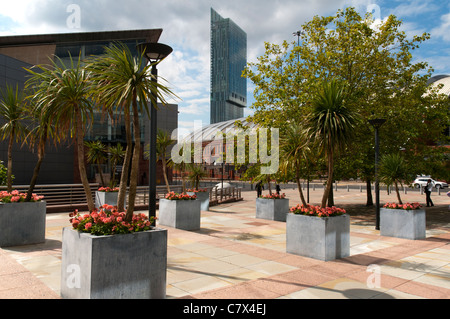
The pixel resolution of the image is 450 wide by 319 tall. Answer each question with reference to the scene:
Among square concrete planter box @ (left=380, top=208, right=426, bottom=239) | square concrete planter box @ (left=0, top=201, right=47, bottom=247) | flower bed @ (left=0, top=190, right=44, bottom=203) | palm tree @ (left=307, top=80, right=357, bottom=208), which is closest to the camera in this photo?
palm tree @ (left=307, top=80, right=357, bottom=208)

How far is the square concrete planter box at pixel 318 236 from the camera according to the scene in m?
8.59

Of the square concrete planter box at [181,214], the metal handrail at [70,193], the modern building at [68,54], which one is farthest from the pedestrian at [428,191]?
the modern building at [68,54]

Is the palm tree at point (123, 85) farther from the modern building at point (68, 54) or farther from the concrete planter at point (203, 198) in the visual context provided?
the modern building at point (68, 54)

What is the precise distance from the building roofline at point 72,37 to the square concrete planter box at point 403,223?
150ft

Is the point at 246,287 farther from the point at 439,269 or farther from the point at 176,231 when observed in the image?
the point at 176,231

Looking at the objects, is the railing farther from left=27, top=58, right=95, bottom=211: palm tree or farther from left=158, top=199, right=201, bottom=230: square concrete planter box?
left=27, top=58, right=95, bottom=211: palm tree

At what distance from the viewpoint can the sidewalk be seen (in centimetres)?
594

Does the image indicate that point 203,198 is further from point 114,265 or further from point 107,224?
point 114,265

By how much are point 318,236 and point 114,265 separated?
548 cm

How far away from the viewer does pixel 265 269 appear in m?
7.50

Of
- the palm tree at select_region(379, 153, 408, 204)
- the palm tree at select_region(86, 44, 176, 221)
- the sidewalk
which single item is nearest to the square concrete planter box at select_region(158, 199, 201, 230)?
the sidewalk

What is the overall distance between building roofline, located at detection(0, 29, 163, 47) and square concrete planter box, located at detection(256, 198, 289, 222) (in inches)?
1615
